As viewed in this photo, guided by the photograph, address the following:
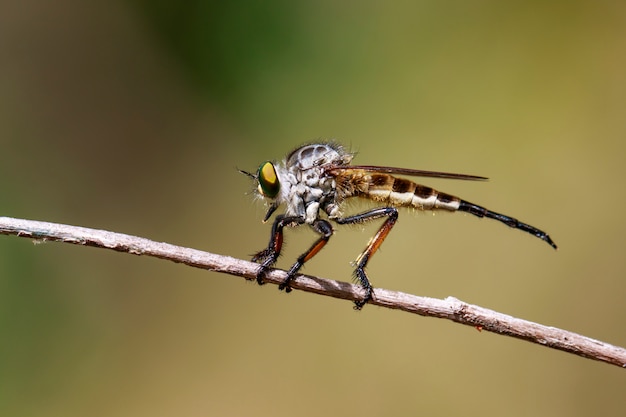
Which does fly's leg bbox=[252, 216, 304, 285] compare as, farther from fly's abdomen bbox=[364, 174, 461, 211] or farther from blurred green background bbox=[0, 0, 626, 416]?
blurred green background bbox=[0, 0, 626, 416]

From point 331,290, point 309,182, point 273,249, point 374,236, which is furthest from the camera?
point 309,182

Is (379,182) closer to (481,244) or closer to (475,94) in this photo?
(481,244)

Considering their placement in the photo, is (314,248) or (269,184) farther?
(269,184)

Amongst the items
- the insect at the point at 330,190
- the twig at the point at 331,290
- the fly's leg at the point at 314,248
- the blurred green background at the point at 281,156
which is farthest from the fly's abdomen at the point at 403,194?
the blurred green background at the point at 281,156

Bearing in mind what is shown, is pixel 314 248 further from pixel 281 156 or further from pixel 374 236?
pixel 281 156

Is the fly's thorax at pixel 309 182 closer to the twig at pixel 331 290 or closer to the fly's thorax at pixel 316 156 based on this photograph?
the fly's thorax at pixel 316 156

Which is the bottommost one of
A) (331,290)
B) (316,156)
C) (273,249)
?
(331,290)

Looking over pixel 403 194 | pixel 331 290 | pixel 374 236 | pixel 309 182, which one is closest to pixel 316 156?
pixel 309 182

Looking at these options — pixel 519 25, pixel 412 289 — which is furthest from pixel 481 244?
pixel 519 25
